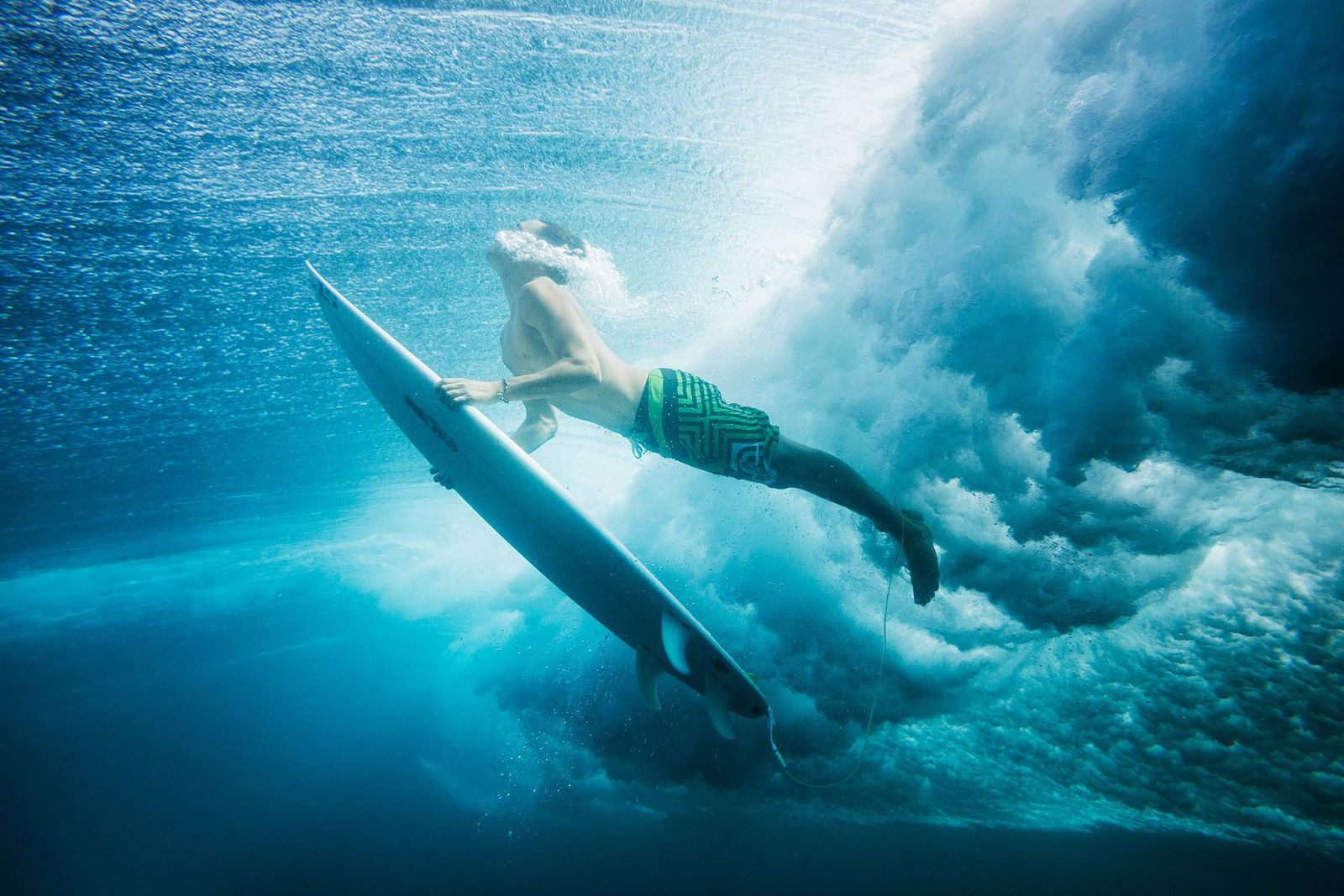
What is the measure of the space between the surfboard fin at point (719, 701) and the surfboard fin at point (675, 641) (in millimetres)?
226

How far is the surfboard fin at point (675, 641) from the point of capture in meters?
2.59

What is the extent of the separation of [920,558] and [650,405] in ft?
6.93

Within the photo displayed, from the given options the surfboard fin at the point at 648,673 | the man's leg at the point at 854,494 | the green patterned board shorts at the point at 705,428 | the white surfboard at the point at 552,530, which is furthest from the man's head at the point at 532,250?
the surfboard fin at the point at 648,673

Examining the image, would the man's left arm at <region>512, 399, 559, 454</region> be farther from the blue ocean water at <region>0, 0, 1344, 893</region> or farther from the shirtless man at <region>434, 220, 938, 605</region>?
the blue ocean water at <region>0, 0, 1344, 893</region>

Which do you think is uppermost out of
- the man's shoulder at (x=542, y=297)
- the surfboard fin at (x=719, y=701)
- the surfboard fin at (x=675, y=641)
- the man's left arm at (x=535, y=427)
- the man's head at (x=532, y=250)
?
the man's head at (x=532, y=250)

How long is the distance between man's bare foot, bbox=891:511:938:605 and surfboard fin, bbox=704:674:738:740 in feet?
4.75

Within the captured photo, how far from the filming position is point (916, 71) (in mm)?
4742

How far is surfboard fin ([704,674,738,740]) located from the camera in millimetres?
2814

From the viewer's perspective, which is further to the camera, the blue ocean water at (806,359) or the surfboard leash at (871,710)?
the blue ocean water at (806,359)

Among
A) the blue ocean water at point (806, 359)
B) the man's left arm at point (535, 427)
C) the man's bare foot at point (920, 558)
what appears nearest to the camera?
the man's bare foot at point (920, 558)

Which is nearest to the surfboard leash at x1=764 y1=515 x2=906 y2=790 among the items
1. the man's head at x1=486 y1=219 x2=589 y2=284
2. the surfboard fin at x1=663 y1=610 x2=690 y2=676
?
the surfboard fin at x1=663 y1=610 x2=690 y2=676

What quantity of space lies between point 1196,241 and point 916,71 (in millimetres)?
3063

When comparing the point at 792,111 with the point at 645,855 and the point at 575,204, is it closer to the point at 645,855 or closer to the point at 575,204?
the point at 575,204

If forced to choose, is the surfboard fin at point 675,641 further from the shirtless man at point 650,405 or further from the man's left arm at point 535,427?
the man's left arm at point 535,427
